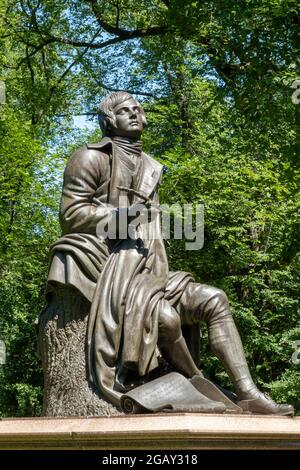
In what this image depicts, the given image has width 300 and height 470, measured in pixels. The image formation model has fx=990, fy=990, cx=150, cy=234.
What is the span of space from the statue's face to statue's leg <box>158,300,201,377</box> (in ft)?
5.17

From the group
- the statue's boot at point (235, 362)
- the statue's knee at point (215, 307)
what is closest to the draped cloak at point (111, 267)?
the statue's knee at point (215, 307)

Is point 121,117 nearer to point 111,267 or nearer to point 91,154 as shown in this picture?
point 91,154

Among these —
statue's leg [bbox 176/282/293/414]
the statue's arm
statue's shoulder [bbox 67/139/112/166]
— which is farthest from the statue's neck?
statue's leg [bbox 176/282/293/414]

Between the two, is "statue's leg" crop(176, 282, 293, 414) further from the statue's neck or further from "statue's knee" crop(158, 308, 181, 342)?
the statue's neck

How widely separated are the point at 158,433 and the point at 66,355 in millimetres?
1358

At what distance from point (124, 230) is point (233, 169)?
12052mm

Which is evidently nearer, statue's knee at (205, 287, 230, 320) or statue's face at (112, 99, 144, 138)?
statue's knee at (205, 287, 230, 320)

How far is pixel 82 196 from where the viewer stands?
7766 millimetres

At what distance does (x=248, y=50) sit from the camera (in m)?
14.3

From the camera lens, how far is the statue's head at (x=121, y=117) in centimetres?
819

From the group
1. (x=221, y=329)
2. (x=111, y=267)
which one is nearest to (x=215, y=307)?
(x=221, y=329)

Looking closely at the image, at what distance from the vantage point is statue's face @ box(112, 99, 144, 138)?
8.18 m

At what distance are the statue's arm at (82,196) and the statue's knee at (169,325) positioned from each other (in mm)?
883

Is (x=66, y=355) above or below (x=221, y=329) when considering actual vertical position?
below
